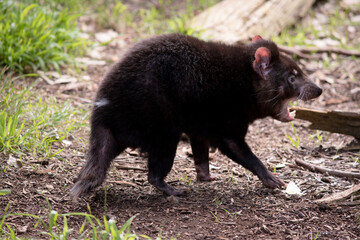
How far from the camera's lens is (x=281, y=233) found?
339 cm

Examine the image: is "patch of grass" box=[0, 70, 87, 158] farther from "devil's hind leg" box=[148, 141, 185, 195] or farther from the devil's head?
the devil's head

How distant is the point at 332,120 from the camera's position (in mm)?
4723

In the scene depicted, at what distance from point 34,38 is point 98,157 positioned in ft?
8.69

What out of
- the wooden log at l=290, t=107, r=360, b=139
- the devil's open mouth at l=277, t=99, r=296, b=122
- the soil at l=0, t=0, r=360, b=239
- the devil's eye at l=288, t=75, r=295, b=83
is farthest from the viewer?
the wooden log at l=290, t=107, r=360, b=139

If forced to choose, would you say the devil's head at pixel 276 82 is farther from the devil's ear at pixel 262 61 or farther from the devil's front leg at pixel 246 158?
the devil's front leg at pixel 246 158

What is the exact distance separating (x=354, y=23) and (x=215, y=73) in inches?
189

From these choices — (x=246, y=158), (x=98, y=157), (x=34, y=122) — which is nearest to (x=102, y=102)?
(x=98, y=157)

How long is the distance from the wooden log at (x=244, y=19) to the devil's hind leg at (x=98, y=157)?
3.08 meters

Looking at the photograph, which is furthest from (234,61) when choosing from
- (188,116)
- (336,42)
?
(336,42)

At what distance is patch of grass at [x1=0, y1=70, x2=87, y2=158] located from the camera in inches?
164

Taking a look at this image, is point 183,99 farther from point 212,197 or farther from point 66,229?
point 66,229

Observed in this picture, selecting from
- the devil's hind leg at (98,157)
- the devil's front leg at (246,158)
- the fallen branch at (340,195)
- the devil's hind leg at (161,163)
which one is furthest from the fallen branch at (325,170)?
the devil's hind leg at (98,157)

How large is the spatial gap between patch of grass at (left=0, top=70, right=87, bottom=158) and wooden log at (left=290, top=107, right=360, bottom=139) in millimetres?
2169

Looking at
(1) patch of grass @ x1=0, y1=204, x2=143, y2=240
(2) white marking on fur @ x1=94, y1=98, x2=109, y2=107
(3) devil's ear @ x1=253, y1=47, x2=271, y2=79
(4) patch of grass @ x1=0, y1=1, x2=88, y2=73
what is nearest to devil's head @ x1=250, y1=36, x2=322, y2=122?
(3) devil's ear @ x1=253, y1=47, x2=271, y2=79
